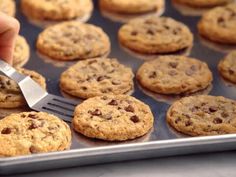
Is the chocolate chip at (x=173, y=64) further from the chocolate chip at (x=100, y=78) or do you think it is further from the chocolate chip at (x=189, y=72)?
the chocolate chip at (x=100, y=78)

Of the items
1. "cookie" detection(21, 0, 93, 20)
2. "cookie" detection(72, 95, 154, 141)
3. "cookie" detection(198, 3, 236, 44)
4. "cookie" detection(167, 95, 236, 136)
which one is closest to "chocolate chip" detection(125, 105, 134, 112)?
"cookie" detection(72, 95, 154, 141)

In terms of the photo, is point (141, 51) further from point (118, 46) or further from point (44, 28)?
point (44, 28)

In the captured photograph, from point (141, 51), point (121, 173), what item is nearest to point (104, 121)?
point (121, 173)

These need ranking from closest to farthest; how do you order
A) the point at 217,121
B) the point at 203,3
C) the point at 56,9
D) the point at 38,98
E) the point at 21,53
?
the point at 217,121 < the point at 38,98 < the point at 21,53 < the point at 56,9 < the point at 203,3

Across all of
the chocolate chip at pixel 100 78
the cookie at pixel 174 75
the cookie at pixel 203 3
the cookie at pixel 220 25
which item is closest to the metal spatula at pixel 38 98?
the chocolate chip at pixel 100 78

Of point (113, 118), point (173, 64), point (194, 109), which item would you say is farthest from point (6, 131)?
point (173, 64)

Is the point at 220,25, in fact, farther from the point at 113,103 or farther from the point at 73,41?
the point at 113,103
